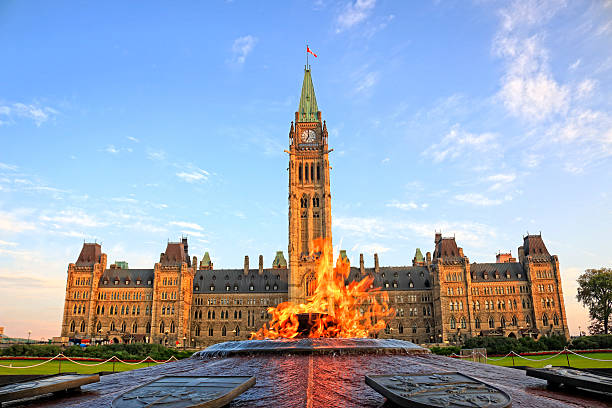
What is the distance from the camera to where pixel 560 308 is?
7788cm

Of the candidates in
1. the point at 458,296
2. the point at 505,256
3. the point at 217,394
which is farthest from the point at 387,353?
the point at 505,256

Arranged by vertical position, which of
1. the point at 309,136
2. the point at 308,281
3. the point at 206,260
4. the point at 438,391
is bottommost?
the point at 438,391

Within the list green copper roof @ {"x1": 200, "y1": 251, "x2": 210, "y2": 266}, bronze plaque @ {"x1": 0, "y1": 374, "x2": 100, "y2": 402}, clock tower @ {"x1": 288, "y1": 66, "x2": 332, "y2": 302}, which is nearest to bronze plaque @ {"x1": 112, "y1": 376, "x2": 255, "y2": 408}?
bronze plaque @ {"x1": 0, "y1": 374, "x2": 100, "y2": 402}

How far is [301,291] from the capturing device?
266ft

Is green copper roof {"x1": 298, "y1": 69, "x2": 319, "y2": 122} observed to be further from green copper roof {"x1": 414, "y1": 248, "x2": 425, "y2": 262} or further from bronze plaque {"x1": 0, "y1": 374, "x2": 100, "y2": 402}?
bronze plaque {"x1": 0, "y1": 374, "x2": 100, "y2": 402}

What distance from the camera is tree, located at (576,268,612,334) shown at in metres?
69.9

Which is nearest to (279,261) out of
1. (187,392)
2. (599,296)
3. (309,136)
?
(309,136)

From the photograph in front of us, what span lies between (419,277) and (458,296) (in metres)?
9.63

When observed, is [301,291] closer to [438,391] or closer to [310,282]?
[310,282]

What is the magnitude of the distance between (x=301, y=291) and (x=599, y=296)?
49.2 m

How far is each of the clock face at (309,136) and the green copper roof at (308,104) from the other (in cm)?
310

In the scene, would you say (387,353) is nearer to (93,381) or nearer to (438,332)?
(93,381)

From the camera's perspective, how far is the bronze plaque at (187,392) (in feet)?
13.5

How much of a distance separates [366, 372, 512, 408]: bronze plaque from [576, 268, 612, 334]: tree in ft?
259
